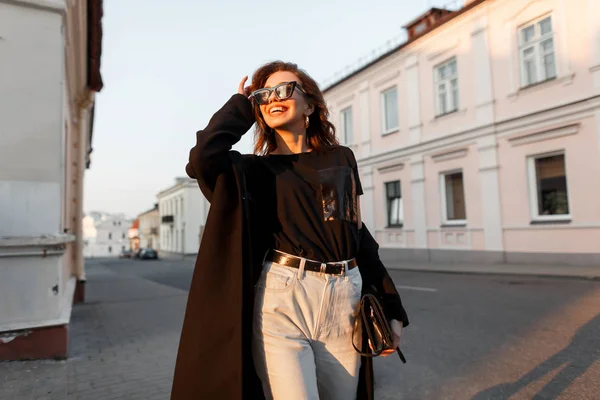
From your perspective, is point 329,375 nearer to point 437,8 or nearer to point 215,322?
point 215,322

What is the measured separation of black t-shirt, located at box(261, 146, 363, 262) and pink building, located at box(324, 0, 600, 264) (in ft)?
43.4

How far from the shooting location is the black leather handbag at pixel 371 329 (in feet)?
5.59

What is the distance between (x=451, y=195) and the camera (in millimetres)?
17406

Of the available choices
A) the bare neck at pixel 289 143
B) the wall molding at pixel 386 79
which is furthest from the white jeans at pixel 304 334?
the wall molding at pixel 386 79

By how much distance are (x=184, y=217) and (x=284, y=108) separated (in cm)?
5004

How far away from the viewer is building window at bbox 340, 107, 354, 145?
75.9 feet

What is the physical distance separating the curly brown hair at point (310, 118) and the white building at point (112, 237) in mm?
100673

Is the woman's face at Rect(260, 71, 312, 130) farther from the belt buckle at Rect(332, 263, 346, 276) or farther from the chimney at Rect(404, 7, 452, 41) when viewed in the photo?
the chimney at Rect(404, 7, 452, 41)

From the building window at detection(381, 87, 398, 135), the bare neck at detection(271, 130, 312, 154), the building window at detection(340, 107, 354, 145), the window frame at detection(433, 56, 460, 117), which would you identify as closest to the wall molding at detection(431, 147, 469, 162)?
the window frame at detection(433, 56, 460, 117)

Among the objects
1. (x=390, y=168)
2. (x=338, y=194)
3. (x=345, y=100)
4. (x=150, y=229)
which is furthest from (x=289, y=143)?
(x=150, y=229)

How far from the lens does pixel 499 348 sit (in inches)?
188

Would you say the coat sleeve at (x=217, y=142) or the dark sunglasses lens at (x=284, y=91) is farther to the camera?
the dark sunglasses lens at (x=284, y=91)

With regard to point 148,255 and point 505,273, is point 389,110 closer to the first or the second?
point 505,273

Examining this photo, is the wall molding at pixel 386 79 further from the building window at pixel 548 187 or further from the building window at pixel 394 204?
the building window at pixel 548 187
